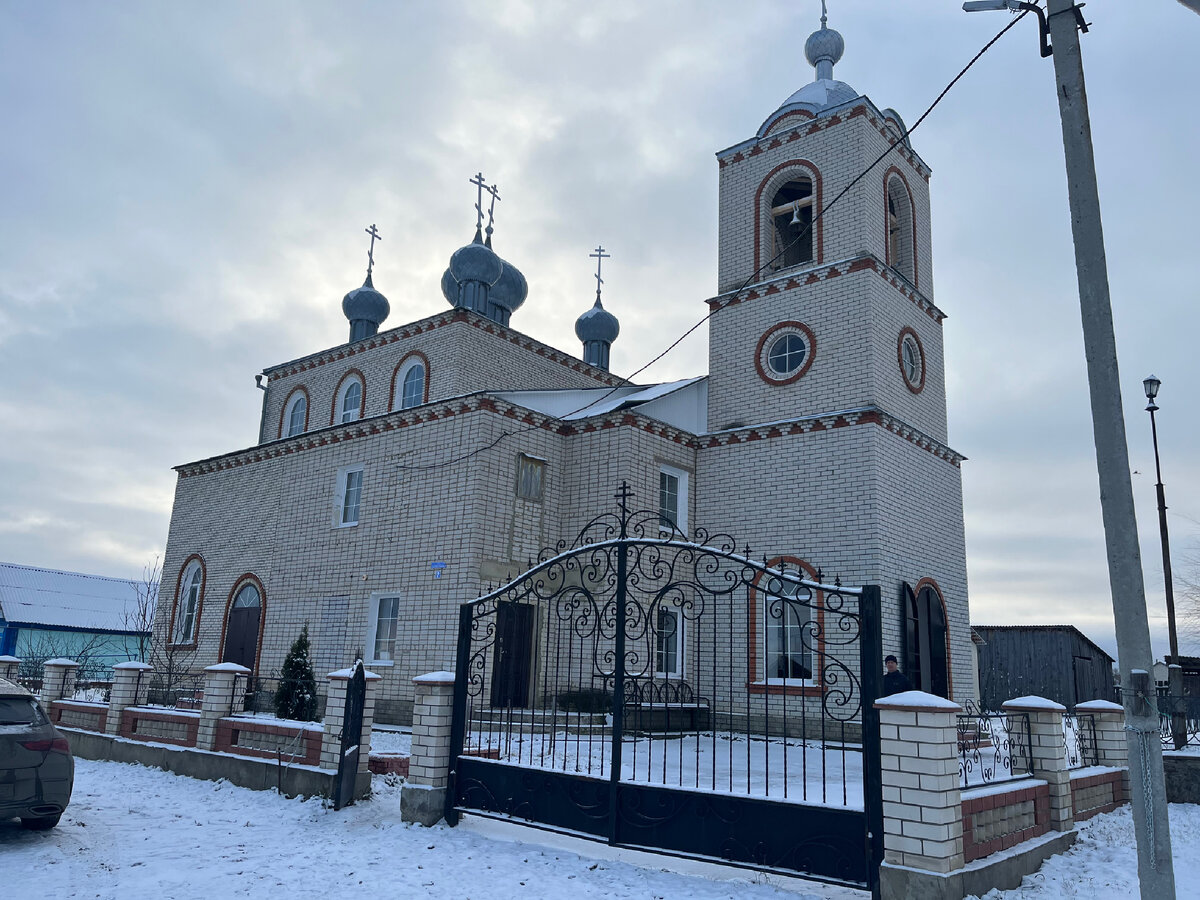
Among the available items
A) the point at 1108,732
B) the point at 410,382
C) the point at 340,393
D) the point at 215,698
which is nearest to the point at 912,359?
the point at 1108,732

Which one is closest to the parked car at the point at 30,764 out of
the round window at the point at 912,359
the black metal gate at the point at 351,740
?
the black metal gate at the point at 351,740

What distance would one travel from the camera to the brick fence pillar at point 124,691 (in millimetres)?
11914

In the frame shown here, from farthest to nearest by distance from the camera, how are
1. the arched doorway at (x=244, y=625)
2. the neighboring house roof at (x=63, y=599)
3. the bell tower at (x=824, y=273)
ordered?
the neighboring house roof at (x=63, y=599)
the arched doorway at (x=244, y=625)
the bell tower at (x=824, y=273)

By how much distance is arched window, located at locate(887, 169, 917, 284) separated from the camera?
615 inches

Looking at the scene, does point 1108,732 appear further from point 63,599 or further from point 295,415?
A: point 63,599

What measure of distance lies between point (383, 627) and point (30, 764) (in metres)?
7.23

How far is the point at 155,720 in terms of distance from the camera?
37.1 ft

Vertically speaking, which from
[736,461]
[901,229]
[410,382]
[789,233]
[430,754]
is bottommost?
[430,754]

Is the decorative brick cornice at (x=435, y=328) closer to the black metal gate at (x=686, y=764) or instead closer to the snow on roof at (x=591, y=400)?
the snow on roof at (x=591, y=400)

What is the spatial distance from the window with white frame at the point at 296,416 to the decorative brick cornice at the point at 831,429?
10.3m

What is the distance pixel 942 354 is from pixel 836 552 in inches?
189

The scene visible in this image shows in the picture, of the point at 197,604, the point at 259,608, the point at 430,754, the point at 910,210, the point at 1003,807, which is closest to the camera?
the point at 1003,807

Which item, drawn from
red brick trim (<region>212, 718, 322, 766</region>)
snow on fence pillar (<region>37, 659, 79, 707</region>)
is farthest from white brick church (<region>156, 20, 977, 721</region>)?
red brick trim (<region>212, 718, 322, 766</region>)

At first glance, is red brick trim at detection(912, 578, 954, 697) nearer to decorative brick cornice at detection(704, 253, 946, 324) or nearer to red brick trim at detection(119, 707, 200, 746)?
decorative brick cornice at detection(704, 253, 946, 324)
